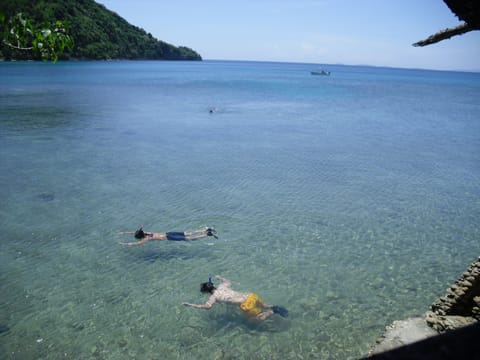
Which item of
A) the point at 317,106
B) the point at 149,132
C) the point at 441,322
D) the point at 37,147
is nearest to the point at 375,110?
the point at 317,106

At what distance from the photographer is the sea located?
918 centimetres

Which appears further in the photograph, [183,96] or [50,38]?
[183,96]

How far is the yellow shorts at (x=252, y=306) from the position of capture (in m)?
9.85

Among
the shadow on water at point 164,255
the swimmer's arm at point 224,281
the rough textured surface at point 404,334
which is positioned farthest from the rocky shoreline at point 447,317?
the shadow on water at point 164,255

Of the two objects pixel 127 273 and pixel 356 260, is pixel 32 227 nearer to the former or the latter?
pixel 127 273

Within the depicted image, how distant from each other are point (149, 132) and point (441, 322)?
91.9 feet

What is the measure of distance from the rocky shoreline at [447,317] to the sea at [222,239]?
2.43 feet

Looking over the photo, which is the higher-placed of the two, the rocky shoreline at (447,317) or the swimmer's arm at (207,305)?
the rocky shoreline at (447,317)

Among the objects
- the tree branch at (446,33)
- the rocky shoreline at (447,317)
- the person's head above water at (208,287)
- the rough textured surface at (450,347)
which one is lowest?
the person's head above water at (208,287)

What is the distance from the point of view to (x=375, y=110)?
51.5 m

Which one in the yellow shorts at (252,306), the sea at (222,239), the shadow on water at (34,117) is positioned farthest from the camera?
the shadow on water at (34,117)

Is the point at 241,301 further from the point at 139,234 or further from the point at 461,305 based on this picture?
the point at 461,305

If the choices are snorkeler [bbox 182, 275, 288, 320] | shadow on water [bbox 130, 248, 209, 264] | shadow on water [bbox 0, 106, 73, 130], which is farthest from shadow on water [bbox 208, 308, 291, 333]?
shadow on water [bbox 0, 106, 73, 130]

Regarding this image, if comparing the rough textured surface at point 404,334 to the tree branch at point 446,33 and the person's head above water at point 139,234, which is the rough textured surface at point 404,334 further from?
the person's head above water at point 139,234
